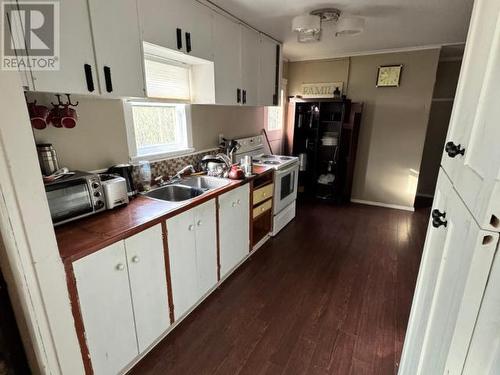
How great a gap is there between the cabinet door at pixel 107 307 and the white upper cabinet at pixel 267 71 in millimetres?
2475

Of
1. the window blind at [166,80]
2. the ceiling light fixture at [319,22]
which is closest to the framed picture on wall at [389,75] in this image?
the ceiling light fixture at [319,22]

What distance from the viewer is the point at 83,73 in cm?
136

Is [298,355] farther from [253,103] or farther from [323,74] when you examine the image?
[323,74]

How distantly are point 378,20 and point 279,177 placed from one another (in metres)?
1.90

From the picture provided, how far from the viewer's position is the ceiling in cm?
221

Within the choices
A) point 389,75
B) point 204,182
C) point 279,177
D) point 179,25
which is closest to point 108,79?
point 179,25

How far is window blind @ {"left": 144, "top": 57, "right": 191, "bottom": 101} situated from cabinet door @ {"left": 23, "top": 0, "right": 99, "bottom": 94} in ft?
2.35

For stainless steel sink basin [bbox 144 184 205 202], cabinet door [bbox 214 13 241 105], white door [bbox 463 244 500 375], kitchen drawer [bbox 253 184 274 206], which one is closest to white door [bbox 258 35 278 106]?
cabinet door [bbox 214 13 241 105]

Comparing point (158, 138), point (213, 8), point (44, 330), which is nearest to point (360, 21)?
point (213, 8)

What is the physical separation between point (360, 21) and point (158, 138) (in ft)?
6.85

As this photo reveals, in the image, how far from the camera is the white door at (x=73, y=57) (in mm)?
1236

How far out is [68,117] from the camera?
1.57m

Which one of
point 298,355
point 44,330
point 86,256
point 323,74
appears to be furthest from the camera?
point 323,74

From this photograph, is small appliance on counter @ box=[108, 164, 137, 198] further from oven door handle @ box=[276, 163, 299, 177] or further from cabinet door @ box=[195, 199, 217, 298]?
oven door handle @ box=[276, 163, 299, 177]
